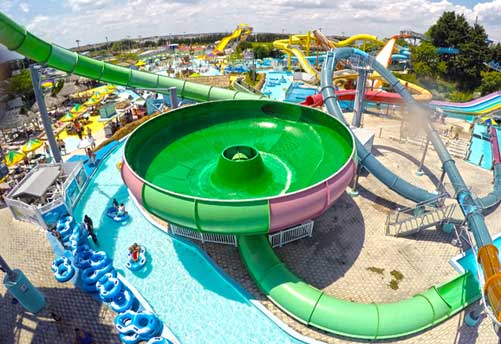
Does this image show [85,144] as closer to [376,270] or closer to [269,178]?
[269,178]

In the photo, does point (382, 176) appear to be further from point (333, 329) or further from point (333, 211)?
point (333, 329)

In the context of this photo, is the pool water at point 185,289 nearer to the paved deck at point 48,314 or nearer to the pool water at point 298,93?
the paved deck at point 48,314

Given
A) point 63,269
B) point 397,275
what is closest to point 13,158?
point 63,269

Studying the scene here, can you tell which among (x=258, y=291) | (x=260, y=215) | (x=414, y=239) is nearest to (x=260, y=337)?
(x=258, y=291)

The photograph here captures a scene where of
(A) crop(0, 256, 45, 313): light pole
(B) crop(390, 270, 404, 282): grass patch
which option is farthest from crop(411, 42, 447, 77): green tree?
(A) crop(0, 256, 45, 313): light pole

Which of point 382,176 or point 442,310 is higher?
point 382,176

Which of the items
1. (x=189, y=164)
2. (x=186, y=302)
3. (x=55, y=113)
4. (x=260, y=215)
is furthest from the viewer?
(x=55, y=113)
